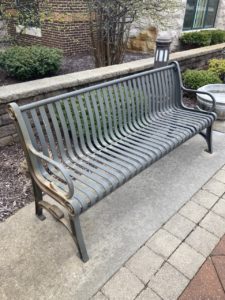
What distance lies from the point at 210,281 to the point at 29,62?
3.70 metres

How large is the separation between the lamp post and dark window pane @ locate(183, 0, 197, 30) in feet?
16.4

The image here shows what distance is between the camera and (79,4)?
6855mm

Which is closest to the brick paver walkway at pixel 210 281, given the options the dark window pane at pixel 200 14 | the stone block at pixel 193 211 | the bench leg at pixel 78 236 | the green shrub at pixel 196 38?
the stone block at pixel 193 211

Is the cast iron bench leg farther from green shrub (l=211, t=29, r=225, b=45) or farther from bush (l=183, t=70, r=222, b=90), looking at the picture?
green shrub (l=211, t=29, r=225, b=45)

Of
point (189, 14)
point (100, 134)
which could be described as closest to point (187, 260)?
point (100, 134)

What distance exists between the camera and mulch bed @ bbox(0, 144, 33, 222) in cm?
256

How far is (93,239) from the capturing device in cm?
225

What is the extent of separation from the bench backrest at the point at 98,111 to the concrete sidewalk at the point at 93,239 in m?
0.61

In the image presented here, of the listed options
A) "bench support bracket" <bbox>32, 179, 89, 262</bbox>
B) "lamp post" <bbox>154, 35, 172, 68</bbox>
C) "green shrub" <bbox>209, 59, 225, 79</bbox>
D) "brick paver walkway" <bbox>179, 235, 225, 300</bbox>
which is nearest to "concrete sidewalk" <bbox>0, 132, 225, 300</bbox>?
"bench support bracket" <bbox>32, 179, 89, 262</bbox>

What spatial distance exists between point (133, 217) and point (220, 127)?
258 centimetres

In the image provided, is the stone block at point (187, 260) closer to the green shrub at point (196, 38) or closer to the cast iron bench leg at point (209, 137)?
the cast iron bench leg at point (209, 137)

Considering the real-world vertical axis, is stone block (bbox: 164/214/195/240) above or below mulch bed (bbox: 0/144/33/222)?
below

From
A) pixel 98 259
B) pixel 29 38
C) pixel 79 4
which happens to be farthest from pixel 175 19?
pixel 98 259

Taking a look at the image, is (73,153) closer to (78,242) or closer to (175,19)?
(78,242)
